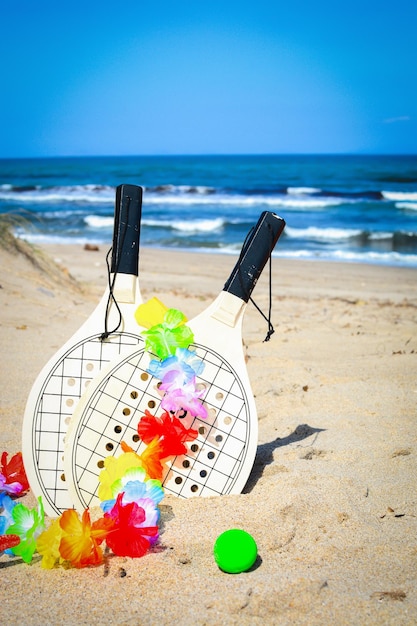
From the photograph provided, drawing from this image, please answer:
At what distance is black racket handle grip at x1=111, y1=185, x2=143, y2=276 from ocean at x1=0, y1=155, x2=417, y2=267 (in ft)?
12.9

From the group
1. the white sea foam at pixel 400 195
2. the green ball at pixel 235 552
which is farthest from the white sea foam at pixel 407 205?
the green ball at pixel 235 552

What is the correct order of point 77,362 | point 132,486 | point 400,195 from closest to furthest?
point 132,486 < point 77,362 < point 400,195

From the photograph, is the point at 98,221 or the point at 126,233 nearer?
the point at 126,233

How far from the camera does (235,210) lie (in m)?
21.9

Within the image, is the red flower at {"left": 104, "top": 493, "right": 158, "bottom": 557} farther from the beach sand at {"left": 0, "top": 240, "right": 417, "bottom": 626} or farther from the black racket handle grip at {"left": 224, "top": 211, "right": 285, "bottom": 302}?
the black racket handle grip at {"left": 224, "top": 211, "right": 285, "bottom": 302}

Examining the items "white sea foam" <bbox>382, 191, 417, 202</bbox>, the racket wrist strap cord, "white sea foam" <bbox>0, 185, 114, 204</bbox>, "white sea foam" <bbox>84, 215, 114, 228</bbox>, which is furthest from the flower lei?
"white sea foam" <bbox>0, 185, 114, 204</bbox>

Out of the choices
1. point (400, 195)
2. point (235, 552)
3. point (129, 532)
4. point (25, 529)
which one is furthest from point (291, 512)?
point (400, 195)

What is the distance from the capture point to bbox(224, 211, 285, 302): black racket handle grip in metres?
2.21

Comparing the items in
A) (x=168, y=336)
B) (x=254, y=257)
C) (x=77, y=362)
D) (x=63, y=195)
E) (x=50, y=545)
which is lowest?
(x=50, y=545)

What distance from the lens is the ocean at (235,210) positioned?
554 inches

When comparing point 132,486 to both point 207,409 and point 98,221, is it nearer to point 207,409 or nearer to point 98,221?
point 207,409

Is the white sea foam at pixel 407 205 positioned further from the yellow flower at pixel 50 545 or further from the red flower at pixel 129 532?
the yellow flower at pixel 50 545

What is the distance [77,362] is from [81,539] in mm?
703

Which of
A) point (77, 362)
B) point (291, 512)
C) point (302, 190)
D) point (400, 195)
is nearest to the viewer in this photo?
point (291, 512)
